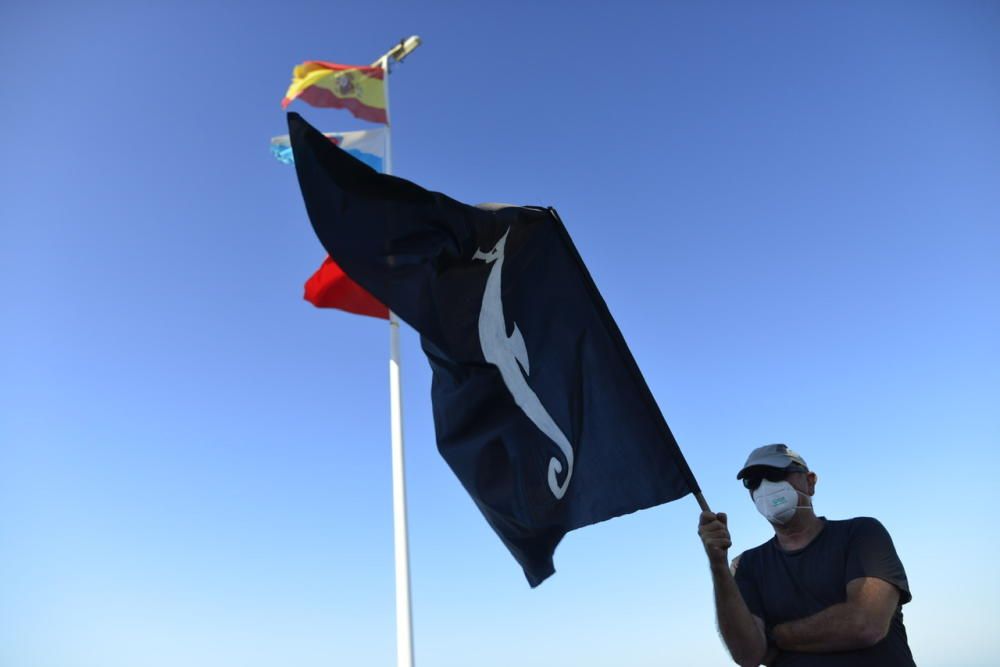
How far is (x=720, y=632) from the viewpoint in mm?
3480

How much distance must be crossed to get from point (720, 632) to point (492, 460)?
190cm

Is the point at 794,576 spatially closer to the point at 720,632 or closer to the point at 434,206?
the point at 720,632

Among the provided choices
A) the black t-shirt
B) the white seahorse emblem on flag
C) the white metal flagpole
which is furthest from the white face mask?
the white metal flagpole

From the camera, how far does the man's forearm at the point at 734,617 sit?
339cm

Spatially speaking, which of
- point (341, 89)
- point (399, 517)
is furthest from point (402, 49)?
point (399, 517)

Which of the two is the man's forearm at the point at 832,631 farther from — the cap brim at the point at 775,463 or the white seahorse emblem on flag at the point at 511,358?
the white seahorse emblem on flag at the point at 511,358

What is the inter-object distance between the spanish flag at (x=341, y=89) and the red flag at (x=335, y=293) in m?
4.02

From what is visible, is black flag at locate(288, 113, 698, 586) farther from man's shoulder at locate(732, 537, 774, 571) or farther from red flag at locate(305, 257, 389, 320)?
red flag at locate(305, 257, 389, 320)

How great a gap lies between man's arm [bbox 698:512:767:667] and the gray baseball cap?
23.0 inches

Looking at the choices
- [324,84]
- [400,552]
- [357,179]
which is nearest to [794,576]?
[357,179]

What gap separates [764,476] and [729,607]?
812mm

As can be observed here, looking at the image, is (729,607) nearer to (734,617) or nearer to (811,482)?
(734,617)

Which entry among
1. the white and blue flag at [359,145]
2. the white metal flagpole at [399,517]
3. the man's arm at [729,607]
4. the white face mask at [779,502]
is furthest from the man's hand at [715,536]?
the white and blue flag at [359,145]

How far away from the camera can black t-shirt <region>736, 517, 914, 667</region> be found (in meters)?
3.28
